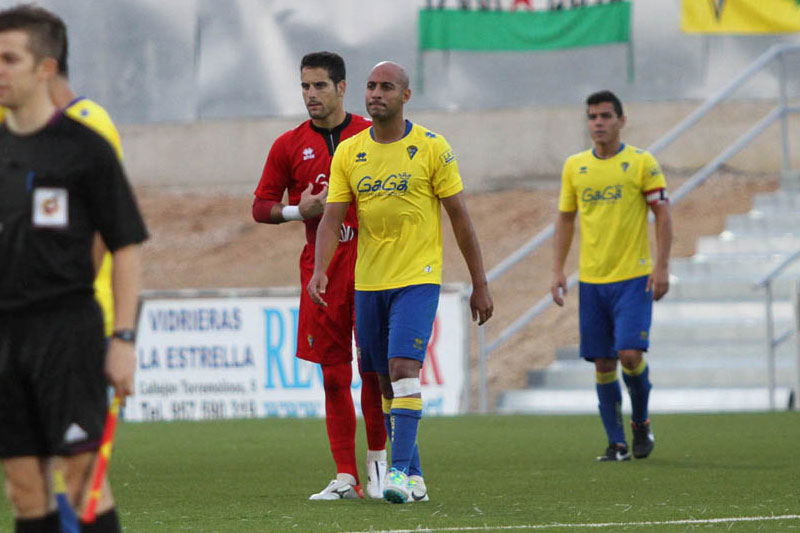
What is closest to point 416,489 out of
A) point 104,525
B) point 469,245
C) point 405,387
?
point 405,387

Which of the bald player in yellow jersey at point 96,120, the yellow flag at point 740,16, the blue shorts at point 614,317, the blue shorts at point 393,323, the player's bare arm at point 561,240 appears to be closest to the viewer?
the bald player in yellow jersey at point 96,120

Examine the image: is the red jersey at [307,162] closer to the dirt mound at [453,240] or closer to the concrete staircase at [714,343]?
the concrete staircase at [714,343]

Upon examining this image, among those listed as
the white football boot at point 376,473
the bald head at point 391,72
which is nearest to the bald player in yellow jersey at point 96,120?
the bald head at point 391,72

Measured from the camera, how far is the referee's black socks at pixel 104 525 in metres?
4.15

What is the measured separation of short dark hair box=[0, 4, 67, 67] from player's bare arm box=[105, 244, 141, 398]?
0.56 metres

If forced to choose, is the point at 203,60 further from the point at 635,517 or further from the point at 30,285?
the point at 30,285

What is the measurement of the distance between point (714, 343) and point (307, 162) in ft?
33.1

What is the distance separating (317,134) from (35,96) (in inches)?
144

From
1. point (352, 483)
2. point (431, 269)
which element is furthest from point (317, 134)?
point (352, 483)

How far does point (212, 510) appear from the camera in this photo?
22.9 feet

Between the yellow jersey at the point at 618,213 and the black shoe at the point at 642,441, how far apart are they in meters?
0.92

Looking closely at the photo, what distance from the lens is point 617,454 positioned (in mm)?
9562

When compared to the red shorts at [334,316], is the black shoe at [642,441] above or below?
below

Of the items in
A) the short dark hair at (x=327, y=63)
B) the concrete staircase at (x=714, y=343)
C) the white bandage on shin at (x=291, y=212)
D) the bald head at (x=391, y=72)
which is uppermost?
the short dark hair at (x=327, y=63)
